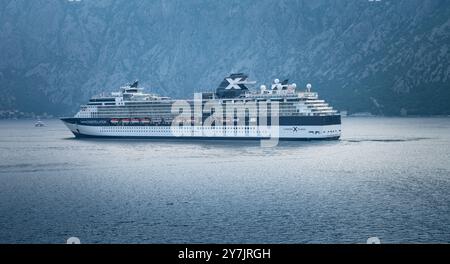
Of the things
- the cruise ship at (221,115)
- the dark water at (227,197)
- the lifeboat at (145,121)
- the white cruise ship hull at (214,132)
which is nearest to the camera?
the dark water at (227,197)

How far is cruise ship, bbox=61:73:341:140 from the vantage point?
101812mm

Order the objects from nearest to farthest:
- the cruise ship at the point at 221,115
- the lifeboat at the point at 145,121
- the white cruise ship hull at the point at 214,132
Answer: the white cruise ship hull at the point at 214,132 < the cruise ship at the point at 221,115 < the lifeboat at the point at 145,121

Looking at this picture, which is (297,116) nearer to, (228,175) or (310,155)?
(310,155)

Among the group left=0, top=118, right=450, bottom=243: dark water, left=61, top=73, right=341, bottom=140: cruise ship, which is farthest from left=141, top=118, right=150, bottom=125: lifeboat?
left=0, top=118, right=450, bottom=243: dark water

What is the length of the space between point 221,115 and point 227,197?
65456 mm

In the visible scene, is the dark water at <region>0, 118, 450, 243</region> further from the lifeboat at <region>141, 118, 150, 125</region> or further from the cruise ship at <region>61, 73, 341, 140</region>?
the lifeboat at <region>141, 118, 150, 125</region>

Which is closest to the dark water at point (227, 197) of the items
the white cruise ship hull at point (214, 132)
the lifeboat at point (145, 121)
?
the white cruise ship hull at point (214, 132)

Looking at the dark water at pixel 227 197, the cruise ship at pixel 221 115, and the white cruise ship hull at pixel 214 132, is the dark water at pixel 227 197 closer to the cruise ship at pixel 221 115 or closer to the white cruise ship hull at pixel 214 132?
the white cruise ship hull at pixel 214 132

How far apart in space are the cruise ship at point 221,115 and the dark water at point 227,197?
19787 mm

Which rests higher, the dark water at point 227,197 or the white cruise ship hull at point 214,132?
the white cruise ship hull at point 214,132

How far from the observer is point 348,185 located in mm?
51906

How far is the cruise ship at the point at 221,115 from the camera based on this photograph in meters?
102
